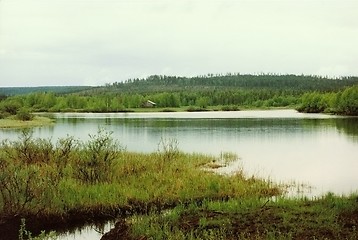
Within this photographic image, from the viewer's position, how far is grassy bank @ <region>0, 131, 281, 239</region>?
51.5 ft

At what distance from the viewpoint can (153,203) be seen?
17.6 meters

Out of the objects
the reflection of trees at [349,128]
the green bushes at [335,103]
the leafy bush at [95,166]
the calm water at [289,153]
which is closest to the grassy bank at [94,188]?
the leafy bush at [95,166]

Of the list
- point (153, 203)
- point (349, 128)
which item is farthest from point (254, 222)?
point (349, 128)

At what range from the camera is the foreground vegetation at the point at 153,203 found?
41.5 ft

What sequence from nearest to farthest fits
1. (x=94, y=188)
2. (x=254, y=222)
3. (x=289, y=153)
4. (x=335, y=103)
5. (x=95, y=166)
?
(x=254, y=222) < (x=94, y=188) < (x=95, y=166) < (x=289, y=153) < (x=335, y=103)

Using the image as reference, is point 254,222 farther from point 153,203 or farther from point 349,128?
point 349,128

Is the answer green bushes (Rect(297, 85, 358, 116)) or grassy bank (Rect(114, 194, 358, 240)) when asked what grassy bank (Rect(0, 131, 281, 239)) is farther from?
green bushes (Rect(297, 85, 358, 116))

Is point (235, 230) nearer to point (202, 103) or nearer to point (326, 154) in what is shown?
point (326, 154)

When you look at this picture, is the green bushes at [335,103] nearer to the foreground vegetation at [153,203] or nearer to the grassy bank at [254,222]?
the foreground vegetation at [153,203]

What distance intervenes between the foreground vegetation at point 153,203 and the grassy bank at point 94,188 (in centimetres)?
4

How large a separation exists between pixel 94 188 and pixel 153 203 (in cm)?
244

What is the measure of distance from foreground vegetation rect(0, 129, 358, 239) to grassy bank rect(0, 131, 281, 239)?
35 millimetres

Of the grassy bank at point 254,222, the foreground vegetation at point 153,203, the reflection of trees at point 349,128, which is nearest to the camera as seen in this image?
the grassy bank at point 254,222

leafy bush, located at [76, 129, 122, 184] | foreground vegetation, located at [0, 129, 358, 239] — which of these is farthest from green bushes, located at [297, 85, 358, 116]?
leafy bush, located at [76, 129, 122, 184]
